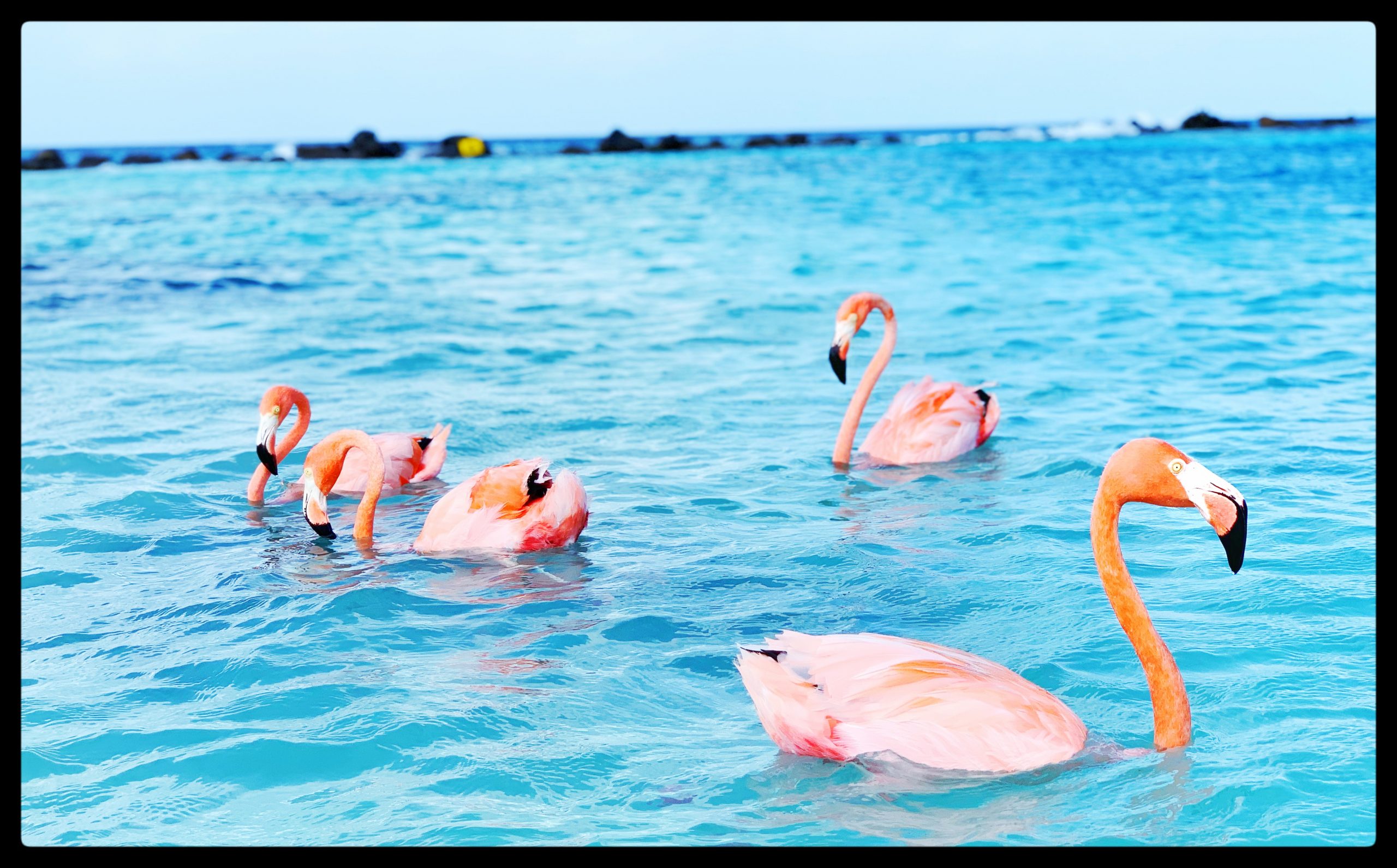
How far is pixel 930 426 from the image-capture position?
24.5 ft

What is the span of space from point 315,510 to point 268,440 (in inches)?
27.5

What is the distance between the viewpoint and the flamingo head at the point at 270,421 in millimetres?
6352

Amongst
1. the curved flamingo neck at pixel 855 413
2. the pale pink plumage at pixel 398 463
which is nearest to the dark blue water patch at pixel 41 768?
the pale pink plumage at pixel 398 463

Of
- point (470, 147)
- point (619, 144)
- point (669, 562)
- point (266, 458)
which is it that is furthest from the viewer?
point (619, 144)

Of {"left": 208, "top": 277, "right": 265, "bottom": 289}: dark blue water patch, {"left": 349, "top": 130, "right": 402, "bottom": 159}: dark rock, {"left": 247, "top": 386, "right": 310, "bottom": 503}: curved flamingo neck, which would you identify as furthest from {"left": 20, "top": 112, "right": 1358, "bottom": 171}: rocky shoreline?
{"left": 247, "top": 386, "right": 310, "bottom": 503}: curved flamingo neck

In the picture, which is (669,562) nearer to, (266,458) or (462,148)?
(266,458)

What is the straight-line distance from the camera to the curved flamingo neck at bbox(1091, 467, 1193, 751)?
3.75 meters

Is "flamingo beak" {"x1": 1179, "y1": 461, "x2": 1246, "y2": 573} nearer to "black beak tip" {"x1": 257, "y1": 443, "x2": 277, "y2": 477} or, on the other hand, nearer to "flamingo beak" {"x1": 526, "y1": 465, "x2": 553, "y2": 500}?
"flamingo beak" {"x1": 526, "y1": 465, "x2": 553, "y2": 500}

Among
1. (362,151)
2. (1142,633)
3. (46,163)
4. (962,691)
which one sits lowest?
(962,691)

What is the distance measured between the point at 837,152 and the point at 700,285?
46.6 metres

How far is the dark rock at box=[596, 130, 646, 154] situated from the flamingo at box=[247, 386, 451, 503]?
→ 62717 millimetres

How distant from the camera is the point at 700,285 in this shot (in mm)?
15398

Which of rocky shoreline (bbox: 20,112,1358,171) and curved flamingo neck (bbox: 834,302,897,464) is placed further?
rocky shoreline (bbox: 20,112,1358,171)

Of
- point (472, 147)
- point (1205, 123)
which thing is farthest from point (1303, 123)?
point (472, 147)
